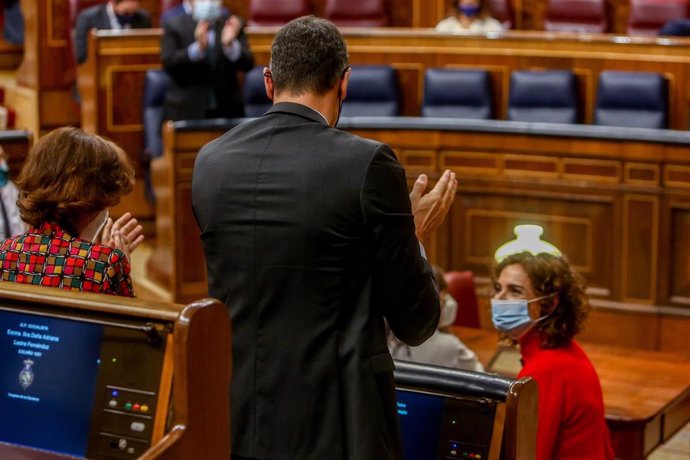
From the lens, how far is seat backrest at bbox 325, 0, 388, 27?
9469mm

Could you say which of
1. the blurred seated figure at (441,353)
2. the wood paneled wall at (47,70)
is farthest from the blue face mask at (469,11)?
the blurred seated figure at (441,353)

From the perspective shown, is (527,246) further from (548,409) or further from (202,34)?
(202,34)

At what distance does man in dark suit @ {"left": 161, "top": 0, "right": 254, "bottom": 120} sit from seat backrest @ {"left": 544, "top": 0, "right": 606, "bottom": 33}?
114 inches

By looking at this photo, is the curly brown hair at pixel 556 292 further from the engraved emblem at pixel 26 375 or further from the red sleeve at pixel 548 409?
the engraved emblem at pixel 26 375

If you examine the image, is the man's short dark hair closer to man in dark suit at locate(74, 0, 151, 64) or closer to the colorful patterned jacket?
the colorful patterned jacket

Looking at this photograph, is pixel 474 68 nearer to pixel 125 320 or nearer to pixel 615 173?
pixel 615 173

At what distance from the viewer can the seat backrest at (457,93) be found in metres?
7.73

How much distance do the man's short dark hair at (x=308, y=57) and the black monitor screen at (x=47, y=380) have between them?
1.70 ft

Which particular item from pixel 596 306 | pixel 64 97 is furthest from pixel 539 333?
pixel 64 97

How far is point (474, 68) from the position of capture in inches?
308

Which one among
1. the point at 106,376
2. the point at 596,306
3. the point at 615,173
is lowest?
the point at 596,306

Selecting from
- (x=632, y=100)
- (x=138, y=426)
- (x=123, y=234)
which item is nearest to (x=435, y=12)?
(x=632, y=100)

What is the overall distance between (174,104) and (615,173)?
2567 mm

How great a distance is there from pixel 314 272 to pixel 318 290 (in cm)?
3
